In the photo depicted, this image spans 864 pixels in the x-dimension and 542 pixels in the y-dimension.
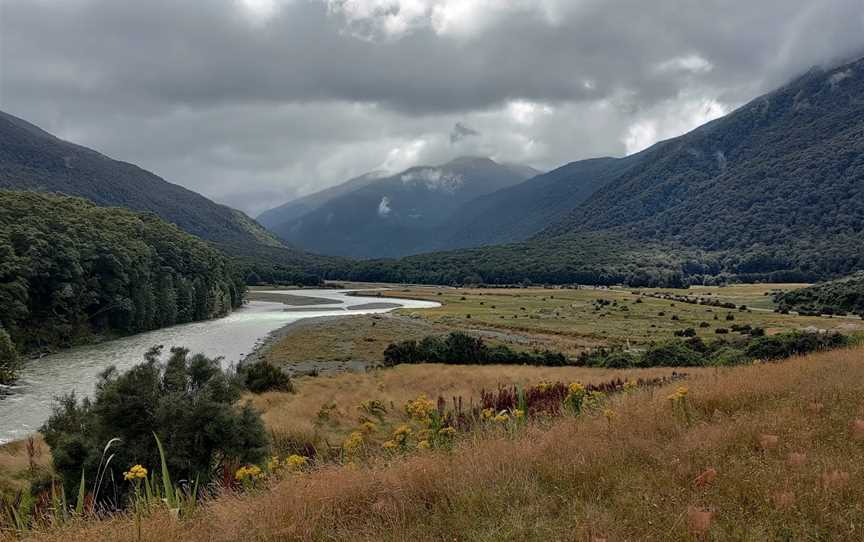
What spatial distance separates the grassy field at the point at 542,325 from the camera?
2167 inches

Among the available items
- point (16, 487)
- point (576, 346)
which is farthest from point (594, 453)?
point (576, 346)

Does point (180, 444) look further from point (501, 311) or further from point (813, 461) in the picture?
point (501, 311)

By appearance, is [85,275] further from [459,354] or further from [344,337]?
[459,354]

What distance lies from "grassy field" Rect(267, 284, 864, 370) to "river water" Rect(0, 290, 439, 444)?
6242 millimetres

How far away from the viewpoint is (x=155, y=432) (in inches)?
413

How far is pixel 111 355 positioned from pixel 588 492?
53.0m

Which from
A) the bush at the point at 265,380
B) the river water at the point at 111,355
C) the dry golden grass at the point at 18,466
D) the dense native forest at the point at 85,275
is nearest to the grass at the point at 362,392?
the bush at the point at 265,380

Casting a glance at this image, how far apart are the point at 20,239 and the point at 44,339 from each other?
10.3m

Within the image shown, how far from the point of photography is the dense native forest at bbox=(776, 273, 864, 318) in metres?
81.1

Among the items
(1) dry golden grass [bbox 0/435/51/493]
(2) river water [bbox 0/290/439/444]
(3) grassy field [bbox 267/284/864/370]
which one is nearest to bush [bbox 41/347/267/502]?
(1) dry golden grass [bbox 0/435/51/493]

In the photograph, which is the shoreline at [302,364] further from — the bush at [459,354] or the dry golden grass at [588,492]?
the dry golden grass at [588,492]

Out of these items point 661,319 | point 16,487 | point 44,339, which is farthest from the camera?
point 661,319

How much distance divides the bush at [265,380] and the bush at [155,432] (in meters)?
17.2

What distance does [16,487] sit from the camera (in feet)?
40.4
